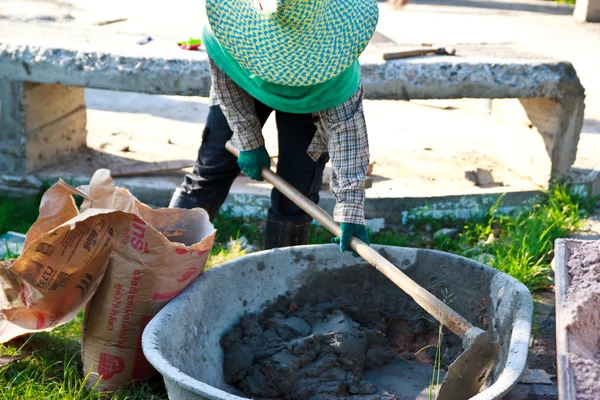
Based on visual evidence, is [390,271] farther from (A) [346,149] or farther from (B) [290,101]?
(B) [290,101]

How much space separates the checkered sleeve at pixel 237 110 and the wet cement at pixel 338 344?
1.99 ft

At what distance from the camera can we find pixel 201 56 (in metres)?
3.90

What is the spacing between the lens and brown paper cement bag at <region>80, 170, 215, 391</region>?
257 centimetres

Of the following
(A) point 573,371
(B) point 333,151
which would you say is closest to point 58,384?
(B) point 333,151

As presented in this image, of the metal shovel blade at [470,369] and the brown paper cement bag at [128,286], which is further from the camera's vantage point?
the brown paper cement bag at [128,286]

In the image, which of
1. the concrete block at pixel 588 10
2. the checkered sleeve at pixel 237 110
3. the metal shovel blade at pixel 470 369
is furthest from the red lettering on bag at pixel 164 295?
the concrete block at pixel 588 10

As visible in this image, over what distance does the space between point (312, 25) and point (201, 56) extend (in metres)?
1.57

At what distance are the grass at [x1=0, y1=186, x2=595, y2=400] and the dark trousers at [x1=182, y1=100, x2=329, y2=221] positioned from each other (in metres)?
0.49

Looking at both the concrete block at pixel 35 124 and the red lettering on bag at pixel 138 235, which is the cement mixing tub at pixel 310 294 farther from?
the concrete block at pixel 35 124

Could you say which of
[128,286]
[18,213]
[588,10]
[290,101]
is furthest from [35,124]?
[588,10]

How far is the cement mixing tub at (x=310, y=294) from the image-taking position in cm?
241

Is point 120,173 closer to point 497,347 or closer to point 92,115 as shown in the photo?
point 92,115

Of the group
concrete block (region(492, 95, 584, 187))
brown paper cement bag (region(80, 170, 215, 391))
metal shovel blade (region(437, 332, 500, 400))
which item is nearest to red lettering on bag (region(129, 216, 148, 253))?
brown paper cement bag (region(80, 170, 215, 391))

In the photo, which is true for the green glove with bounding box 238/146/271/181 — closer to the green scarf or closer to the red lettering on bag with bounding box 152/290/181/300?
the green scarf
